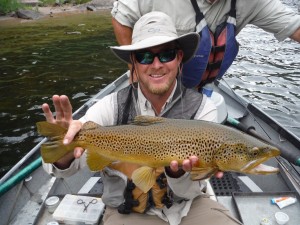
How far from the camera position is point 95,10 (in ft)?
137

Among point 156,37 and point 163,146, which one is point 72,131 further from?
point 156,37

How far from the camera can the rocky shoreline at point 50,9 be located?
33.3 metres

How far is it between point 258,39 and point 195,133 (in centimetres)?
1782

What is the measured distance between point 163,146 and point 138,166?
47 cm

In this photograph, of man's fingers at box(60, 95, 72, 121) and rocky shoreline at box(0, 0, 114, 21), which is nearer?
man's fingers at box(60, 95, 72, 121)

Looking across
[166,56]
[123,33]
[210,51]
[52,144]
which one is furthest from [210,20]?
[52,144]

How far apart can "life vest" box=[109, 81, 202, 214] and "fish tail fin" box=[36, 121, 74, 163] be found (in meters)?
0.60

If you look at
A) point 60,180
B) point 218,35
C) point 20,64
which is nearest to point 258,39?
point 20,64

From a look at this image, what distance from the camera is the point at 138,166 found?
3.03 m

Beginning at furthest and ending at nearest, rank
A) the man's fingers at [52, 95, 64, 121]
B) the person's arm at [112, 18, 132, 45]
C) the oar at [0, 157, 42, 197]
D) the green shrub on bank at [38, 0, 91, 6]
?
the green shrub on bank at [38, 0, 91, 6]
the person's arm at [112, 18, 132, 45]
the oar at [0, 157, 42, 197]
the man's fingers at [52, 95, 64, 121]

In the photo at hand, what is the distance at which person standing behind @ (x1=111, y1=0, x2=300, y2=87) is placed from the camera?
414 cm

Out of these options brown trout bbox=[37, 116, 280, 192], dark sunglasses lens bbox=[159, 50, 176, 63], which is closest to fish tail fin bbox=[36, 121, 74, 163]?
brown trout bbox=[37, 116, 280, 192]

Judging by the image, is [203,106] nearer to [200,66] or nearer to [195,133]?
[195,133]

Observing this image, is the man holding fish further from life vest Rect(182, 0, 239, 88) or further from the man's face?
life vest Rect(182, 0, 239, 88)
